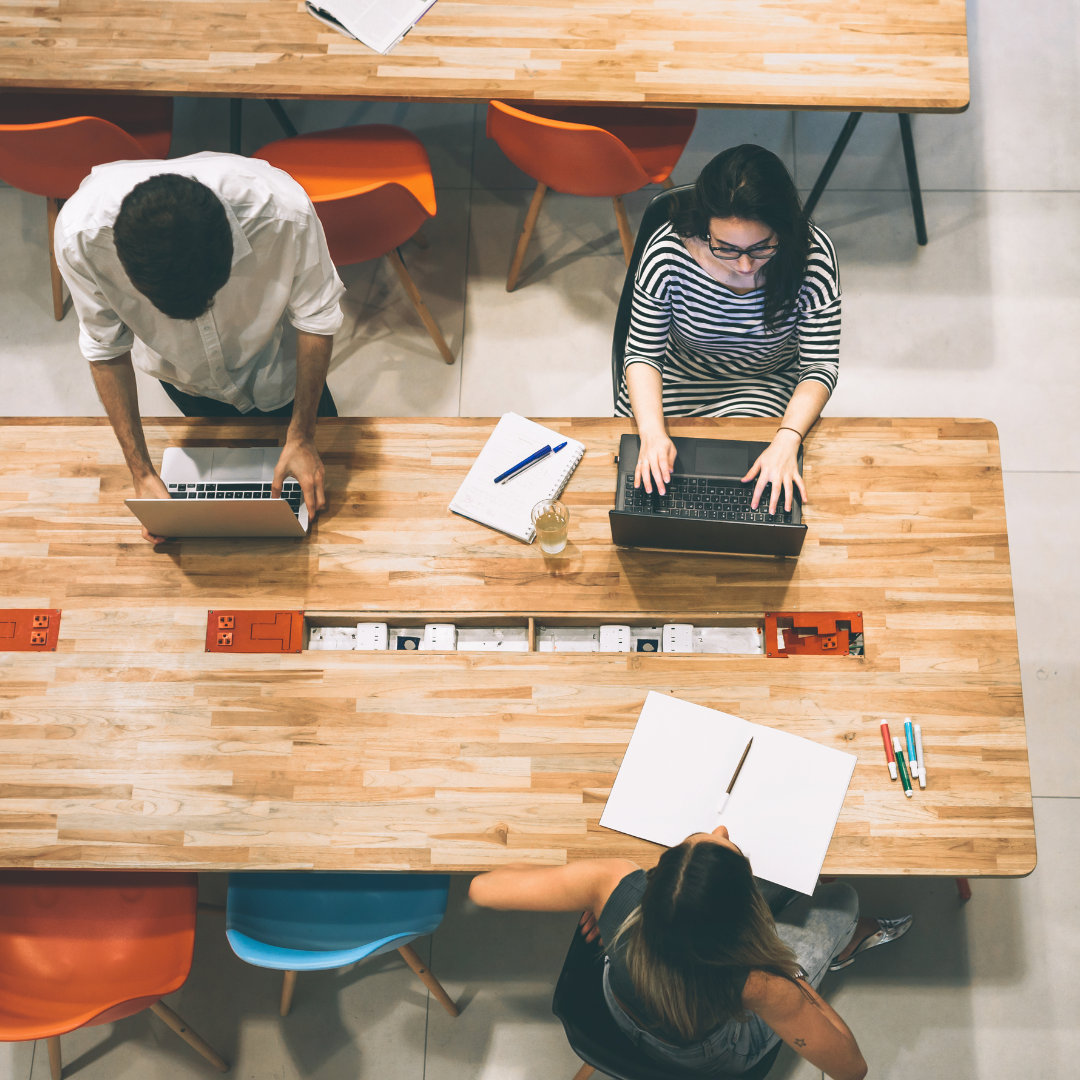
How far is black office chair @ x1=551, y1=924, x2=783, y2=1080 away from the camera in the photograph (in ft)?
6.18

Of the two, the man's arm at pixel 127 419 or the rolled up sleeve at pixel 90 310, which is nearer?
the rolled up sleeve at pixel 90 310

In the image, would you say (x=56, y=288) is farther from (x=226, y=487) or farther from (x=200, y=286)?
(x=200, y=286)

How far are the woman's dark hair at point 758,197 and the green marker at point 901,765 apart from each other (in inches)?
41.8

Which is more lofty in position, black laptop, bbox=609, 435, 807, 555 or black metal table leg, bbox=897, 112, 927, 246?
black metal table leg, bbox=897, 112, 927, 246

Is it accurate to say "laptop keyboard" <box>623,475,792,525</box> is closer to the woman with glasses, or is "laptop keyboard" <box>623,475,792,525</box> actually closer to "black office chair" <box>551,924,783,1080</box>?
the woman with glasses

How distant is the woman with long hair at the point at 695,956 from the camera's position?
1620 millimetres

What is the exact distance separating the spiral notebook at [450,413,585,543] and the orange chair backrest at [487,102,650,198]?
92cm

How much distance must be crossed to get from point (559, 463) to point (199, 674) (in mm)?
945

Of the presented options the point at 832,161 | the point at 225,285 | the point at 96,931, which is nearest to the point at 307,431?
the point at 225,285

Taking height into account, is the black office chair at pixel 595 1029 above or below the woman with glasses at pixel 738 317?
below

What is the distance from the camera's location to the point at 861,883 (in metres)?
2.68

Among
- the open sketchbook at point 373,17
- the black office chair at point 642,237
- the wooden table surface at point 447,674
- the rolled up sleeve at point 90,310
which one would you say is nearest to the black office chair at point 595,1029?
the wooden table surface at point 447,674

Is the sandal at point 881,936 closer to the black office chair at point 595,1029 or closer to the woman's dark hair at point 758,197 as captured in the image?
the black office chair at point 595,1029

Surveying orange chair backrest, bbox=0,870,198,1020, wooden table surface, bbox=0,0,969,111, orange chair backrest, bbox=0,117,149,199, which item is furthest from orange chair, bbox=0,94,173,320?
orange chair backrest, bbox=0,870,198,1020
